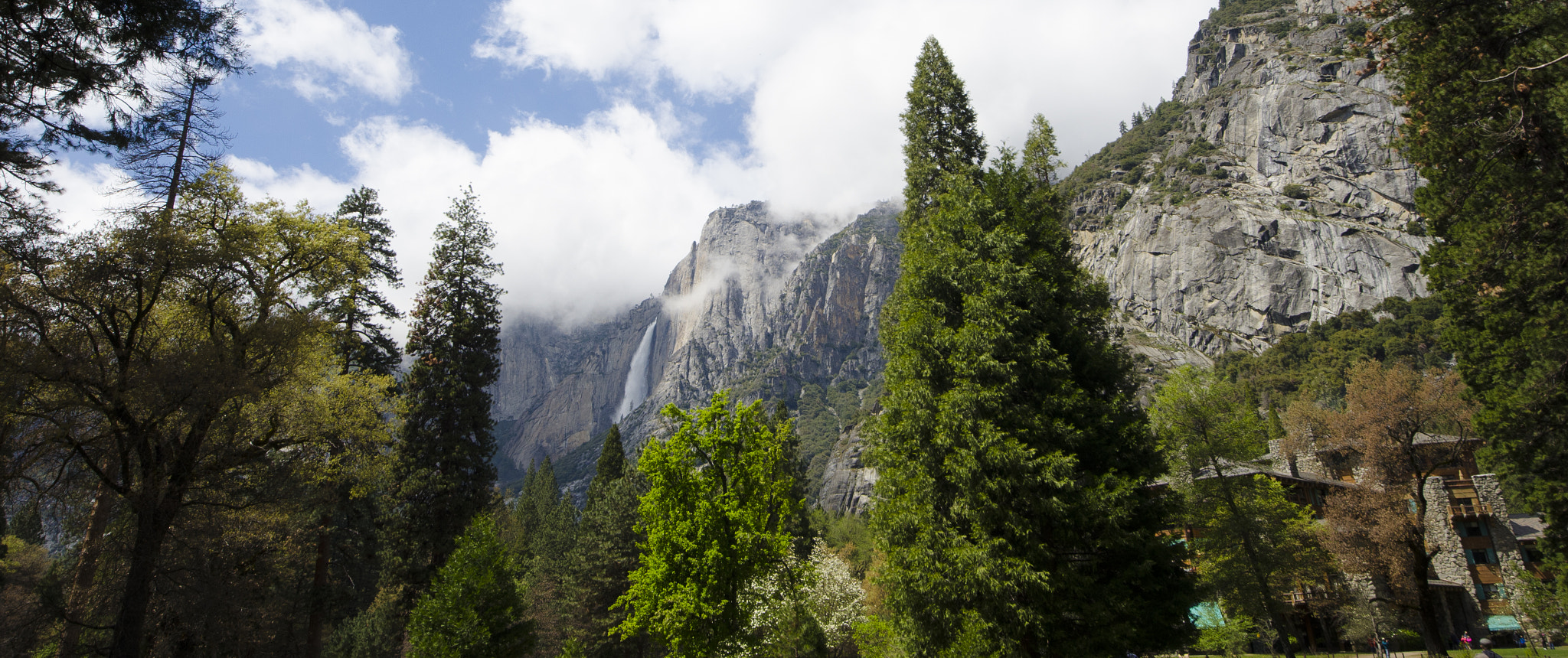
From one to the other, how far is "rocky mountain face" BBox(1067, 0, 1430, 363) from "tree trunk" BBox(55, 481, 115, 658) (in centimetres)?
9096

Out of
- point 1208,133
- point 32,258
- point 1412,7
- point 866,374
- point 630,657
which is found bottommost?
point 630,657

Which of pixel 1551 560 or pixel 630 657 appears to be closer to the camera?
pixel 1551 560

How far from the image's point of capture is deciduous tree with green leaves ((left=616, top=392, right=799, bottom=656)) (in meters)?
Result: 13.7

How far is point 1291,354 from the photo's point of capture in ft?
266

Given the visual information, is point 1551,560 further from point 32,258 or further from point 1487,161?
point 32,258

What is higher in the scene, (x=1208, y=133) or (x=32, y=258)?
(x=1208, y=133)

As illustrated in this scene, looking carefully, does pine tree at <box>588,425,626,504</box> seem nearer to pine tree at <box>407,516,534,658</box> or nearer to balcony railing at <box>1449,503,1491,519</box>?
pine tree at <box>407,516,534,658</box>

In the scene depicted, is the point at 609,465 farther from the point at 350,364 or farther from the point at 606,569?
the point at 350,364

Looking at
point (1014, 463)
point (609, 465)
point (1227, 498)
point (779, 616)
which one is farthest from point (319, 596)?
point (609, 465)

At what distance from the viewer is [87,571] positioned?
11289mm

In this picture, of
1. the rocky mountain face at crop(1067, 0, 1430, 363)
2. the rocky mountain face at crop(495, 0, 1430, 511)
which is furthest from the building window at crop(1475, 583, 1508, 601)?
the rocky mountain face at crop(1067, 0, 1430, 363)

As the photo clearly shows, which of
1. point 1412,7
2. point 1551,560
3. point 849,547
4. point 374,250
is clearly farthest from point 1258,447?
point 374,250

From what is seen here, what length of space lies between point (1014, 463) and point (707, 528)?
726cm

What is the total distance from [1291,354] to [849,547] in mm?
73755
